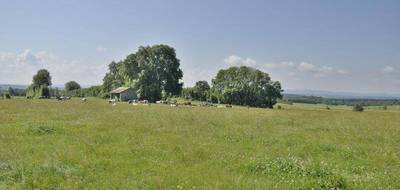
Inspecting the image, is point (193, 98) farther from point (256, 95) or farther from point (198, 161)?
point (198, 161)

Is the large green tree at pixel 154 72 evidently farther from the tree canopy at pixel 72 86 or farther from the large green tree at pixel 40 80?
the tree canopy at pixel 72 86

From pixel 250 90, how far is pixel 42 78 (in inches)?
2679

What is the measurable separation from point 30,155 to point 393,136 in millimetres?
21105

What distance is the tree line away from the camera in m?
111

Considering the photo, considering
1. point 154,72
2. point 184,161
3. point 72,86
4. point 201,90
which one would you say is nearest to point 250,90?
point 201,90

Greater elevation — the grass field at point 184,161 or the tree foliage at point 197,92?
the tree foliage at point 197,92

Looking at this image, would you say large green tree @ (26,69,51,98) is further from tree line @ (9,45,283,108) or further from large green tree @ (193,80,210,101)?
large green tree @ (193,80,210,101)

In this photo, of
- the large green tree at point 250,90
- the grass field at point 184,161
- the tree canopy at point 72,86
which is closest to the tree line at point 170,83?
the large green tree at point 250,90

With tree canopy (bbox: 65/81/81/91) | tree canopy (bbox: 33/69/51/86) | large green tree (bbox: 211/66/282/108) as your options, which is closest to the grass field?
large green tree (bbox: 211/66/282/108)

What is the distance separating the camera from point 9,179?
37.1ft

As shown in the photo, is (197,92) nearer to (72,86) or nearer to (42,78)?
(42,78)

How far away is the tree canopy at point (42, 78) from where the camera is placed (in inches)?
5547

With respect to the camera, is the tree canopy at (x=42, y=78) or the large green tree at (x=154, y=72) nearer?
the large green tree at (x=154, y=72)

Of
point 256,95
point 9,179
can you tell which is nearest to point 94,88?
point 256,95
